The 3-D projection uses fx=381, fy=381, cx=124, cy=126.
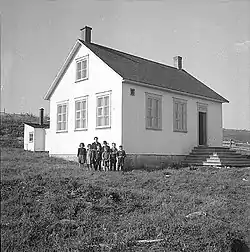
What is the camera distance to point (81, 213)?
7.29 metres

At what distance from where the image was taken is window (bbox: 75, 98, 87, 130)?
54.0 feet

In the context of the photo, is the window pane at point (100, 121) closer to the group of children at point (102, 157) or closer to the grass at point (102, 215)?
the group of children at point (102, 157)

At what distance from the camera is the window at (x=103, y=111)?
1547 centimetres

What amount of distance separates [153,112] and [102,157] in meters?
3.70

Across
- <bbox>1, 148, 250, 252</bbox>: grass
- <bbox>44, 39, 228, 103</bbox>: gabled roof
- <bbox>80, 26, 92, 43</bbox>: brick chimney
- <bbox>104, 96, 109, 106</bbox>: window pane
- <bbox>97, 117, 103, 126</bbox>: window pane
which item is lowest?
<bbox>1, 148, 250, 252</bbox>: grass

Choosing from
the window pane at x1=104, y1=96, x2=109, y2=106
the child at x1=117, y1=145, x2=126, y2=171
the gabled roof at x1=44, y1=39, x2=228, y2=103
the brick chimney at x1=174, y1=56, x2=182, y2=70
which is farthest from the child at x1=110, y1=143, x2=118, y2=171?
the brick chimney at x1=174, y1=56, x2=182, y2=70

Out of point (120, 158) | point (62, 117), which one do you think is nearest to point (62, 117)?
point (62, 117)

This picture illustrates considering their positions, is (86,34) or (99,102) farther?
(86,34)

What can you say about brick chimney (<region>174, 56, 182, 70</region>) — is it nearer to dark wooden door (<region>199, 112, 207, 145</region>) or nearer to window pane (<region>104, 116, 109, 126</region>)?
dark wooden door (<region>199, 112, 207, 145</region>)

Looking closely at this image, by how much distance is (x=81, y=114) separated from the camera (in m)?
16.6

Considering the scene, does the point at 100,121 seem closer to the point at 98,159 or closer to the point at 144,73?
the point at 98,159

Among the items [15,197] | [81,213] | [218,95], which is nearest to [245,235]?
[81,213]

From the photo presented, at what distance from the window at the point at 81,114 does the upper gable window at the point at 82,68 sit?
1056 mm

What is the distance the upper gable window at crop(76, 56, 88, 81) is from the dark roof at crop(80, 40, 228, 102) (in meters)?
0.68
